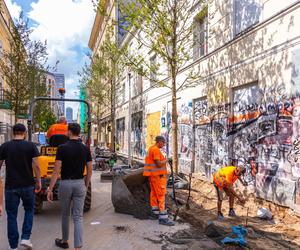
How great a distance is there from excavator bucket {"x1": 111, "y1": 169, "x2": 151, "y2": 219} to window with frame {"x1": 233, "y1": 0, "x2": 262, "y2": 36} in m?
5.42

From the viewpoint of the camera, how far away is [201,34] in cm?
1345

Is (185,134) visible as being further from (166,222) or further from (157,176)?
(166,222)

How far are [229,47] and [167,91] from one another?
6787 mm

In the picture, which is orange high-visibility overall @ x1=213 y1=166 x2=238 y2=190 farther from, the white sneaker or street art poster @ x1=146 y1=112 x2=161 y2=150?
street art poster @ x1=146 y1=112 x2=161 y2=150

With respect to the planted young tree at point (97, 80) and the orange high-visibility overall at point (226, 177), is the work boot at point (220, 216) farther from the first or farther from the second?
the planted young tree at point (97, 80)

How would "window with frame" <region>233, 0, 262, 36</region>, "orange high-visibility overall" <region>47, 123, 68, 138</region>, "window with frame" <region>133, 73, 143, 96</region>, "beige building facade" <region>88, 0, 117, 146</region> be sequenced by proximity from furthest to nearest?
"beige building facade" <region>88, 0, 117, 146</region>
"window with frame" <region>133, 73, 143, 96</region>
"window with frame" <region>233, 0, 262, 36</region>
"orange high-visibility overall" <region>47, 123, 68, 138</region>

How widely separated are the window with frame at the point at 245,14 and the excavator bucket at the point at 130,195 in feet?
17.8

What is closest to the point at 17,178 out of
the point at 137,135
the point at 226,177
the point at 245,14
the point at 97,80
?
the point at 226,177

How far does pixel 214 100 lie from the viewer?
11820mm

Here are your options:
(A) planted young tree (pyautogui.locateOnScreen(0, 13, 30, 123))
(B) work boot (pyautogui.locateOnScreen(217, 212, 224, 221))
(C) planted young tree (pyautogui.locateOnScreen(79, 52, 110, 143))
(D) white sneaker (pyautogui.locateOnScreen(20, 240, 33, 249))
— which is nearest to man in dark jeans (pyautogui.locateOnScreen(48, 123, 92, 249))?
(D) white sneaker (pyautogui.locateOnScreen(20, 240, 33, 249))

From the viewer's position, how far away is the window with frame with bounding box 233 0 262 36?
970 centimetres

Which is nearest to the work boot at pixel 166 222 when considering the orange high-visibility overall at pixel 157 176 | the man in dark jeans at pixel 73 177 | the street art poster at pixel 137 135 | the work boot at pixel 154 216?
the orange high-visibility overall at pixel 157 176

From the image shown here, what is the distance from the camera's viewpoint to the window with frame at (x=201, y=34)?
505 inches

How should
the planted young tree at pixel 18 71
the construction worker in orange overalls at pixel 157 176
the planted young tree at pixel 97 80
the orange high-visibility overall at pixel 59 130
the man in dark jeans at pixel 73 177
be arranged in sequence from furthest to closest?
1. the planted young tree at pixel 97 80
2. the planted young tree at pixel 18 71
3. the orange high-visibility overall at pixel 59 130
4. the construction worker in orange overalls at pixel 157 176
5. the man in dark jeans at pixel 73 177
